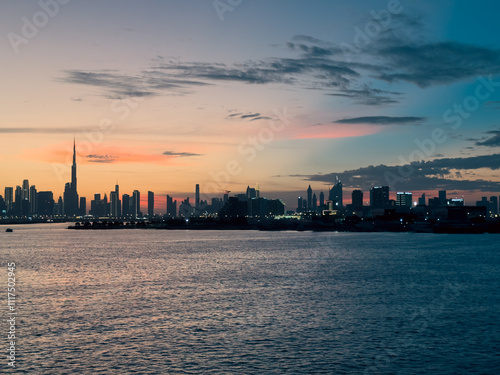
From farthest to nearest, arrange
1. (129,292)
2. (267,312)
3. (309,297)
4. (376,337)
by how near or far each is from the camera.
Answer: (129,292) → (309,297) → (267,312) → (376,337)

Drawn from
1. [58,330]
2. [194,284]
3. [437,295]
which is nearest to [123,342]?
[58,330]

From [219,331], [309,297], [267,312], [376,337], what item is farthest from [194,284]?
[376,337]

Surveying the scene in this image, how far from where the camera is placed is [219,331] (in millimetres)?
41000

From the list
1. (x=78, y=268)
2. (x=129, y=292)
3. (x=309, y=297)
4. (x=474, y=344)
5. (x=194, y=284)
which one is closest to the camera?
(x=474, y=344)

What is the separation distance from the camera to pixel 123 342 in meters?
37.4

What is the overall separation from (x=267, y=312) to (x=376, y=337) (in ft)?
42.8

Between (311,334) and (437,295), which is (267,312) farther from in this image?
(437,295)

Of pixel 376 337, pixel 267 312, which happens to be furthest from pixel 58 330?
pixel 376 337

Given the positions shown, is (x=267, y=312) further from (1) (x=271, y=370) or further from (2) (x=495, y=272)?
(2) (x=495, y=272)

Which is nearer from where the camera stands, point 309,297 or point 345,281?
point 309,297

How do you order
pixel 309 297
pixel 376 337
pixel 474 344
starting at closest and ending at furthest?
1. pixel 474 344
2. pixel 376 337
3. pixel 309 297

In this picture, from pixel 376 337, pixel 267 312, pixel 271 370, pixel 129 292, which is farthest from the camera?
pixel 129 292

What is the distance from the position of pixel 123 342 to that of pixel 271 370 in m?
12.6

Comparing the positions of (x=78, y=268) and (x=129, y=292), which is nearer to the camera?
(x=129, y=292)
